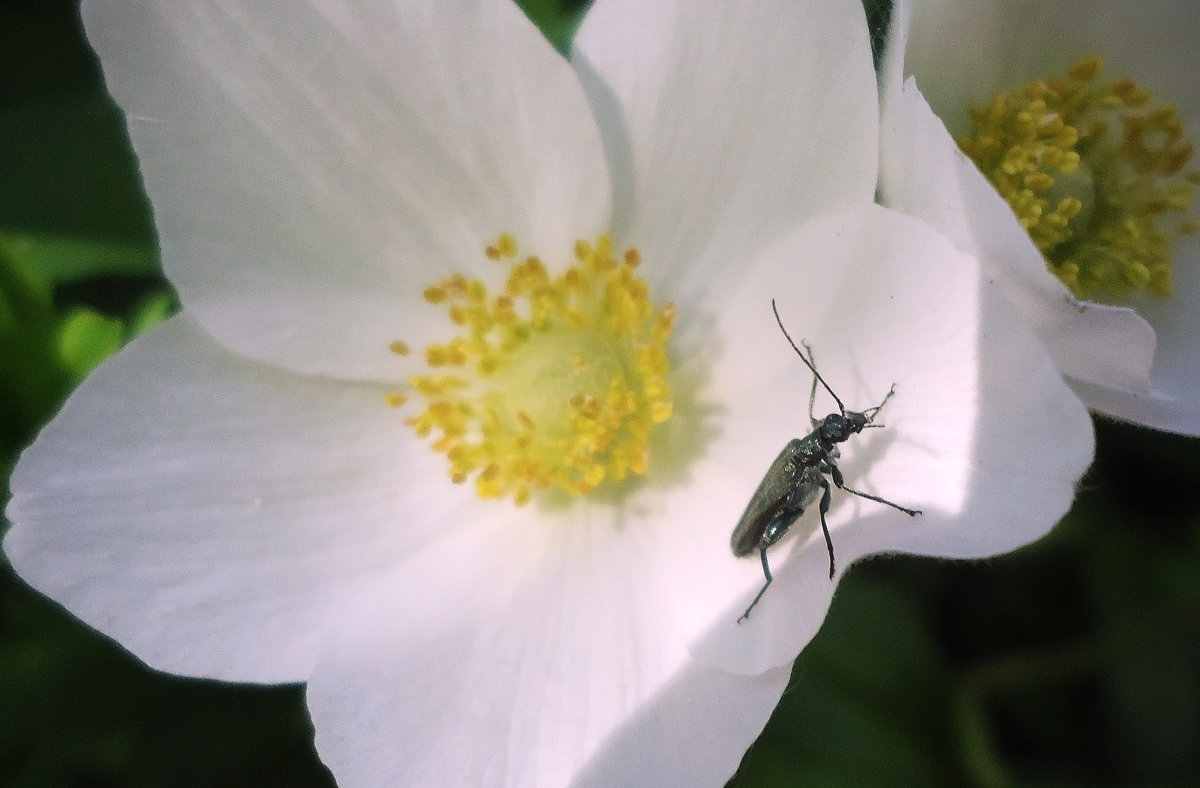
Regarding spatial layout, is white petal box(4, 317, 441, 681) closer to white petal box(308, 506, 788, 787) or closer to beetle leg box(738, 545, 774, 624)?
white petal box(308, 506, 788, 787)

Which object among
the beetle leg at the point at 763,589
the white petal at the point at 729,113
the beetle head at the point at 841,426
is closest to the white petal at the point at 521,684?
the beetle leg at the point at 763,589

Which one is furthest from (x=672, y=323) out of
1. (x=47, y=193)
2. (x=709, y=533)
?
(x=47, y=193)

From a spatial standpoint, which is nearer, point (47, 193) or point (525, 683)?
point (525, 683)

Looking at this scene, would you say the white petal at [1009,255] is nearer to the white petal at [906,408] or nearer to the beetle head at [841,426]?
the white petal at [906,408]

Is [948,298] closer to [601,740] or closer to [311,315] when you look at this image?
[601,740]

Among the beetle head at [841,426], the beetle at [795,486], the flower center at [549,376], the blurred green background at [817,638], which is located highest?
the beetle head at [841,426]
